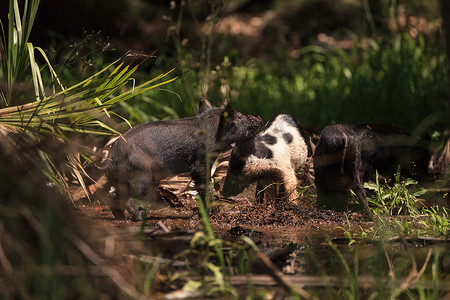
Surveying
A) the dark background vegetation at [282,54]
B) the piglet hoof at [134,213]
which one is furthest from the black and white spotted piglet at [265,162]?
the piglet hoof at [134,213]

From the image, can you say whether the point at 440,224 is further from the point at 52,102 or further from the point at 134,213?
the point at 52,102

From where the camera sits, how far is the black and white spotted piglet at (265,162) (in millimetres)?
5105

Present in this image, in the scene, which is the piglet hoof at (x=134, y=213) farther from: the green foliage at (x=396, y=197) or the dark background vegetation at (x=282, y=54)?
the green foliage at (x=396, y=197)

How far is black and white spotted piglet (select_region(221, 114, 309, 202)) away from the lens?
16.8 feet

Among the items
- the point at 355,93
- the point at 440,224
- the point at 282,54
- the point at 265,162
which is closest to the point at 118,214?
the point at 265,162


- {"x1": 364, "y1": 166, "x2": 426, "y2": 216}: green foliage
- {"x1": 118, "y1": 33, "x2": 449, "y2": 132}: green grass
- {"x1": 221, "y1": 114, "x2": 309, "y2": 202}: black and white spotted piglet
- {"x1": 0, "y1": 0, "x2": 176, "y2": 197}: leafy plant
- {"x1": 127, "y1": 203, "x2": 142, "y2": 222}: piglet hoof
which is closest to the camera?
{"x1": 0, "y1": 0, "x2": 176, "y2": 197}: leafy plant

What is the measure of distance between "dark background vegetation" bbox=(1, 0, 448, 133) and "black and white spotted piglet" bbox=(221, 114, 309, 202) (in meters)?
0.64

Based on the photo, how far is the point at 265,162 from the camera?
16.8 feet

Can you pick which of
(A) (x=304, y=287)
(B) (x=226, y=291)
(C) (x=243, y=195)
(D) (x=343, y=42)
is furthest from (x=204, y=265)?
(D) (x=343, y=42)

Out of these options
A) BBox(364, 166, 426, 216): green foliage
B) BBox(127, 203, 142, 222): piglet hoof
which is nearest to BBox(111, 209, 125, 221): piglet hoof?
BBox(127, 203, 142, 222): piglet hoof

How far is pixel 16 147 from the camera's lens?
3018 millimetres

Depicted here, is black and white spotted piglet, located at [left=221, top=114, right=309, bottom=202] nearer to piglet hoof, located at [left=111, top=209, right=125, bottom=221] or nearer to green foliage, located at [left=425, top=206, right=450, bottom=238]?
piglet hoof, located at [left=111, top=209, right=125, bottom=221]

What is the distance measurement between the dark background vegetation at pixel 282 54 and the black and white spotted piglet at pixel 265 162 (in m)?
0.64

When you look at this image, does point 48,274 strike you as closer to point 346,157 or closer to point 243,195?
point 346,157
